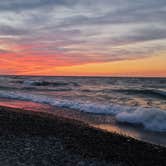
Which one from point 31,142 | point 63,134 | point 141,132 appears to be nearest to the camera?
point 31,142

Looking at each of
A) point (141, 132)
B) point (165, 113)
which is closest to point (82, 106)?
point (165, 113)

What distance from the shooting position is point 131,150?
815cm

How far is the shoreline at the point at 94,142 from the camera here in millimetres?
7461

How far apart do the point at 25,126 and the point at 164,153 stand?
4880 mm

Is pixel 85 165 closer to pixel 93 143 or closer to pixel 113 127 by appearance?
pixel 93 143

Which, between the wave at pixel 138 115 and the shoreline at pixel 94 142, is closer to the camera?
the shoreline at pixel 94 142

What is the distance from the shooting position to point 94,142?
874cm

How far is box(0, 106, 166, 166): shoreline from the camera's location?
7461mm

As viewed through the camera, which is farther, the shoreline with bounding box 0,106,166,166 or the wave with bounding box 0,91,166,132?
the wave with bounding box 0,91,166,132

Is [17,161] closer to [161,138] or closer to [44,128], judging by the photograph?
[44,128]

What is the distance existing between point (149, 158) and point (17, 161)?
3318 millimetres

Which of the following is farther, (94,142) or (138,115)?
(138,115)

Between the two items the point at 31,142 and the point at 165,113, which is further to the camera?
the point at 165,113

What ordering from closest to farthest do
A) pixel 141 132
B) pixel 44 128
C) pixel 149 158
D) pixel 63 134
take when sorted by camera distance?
pixel 149 158 → pixel 63 134 → pixel 44 128 → pixel 141 132
